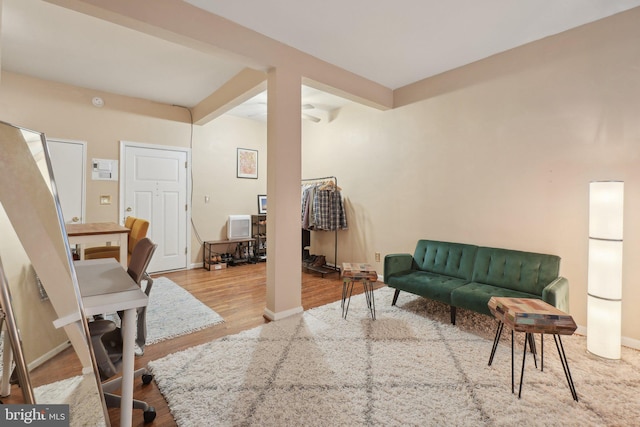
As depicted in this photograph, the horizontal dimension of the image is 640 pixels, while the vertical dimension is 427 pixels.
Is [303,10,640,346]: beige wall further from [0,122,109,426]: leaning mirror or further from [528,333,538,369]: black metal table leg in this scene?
[0,122,109,426]: leaning mirror

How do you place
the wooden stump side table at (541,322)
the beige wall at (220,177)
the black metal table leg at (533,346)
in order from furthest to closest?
the beige wall at (220,177)
the black metal table leg at (533,346)
the wooden stump side table at (541,322)

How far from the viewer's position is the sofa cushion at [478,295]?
7.69 ft

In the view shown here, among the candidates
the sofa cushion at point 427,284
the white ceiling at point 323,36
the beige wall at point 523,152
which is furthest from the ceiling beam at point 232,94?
the sofa cushion at point 427,284

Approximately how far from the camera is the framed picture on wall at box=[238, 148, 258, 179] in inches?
213

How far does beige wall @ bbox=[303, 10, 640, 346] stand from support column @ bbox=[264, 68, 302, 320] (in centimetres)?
161

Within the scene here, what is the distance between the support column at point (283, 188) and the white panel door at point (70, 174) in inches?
116

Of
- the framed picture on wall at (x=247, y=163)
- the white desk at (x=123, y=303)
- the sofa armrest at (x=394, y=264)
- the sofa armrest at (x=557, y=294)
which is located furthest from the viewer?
the framed picture on wall at (x=247, y=163)

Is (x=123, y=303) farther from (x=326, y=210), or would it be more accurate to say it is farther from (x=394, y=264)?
(x=326, y=210)

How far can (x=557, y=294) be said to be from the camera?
6.91 feet

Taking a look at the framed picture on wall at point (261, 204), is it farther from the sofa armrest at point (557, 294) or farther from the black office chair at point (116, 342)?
the sofa armrest at point (557, 294)

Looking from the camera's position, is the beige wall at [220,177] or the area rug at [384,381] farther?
the beige wall at [220,177]

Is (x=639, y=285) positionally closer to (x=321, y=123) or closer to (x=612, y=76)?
(x=612, y=76)

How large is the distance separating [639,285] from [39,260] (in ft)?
12.4

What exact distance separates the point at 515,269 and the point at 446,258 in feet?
2.12
